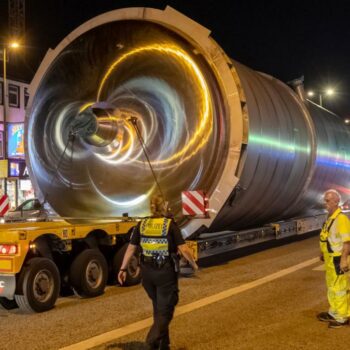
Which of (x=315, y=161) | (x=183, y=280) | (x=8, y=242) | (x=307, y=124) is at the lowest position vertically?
(x=183, y=280)

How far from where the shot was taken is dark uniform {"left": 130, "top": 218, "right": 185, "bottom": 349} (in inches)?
189

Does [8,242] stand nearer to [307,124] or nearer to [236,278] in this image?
[236,278]

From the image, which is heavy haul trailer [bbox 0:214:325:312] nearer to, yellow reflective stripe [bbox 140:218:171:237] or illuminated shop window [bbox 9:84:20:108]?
yellow reflective stripe [bbox 140:218:171:237]

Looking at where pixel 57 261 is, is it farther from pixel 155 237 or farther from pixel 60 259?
pixel 155 237

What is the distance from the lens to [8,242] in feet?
22.2

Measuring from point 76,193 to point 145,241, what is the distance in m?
6.92

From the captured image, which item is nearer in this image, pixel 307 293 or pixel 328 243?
pixel 328 243

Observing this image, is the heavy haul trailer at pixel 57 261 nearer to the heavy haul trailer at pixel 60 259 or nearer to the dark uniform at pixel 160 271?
the heavy haul trailer at pixel 60 259

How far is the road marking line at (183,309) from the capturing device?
5.50m

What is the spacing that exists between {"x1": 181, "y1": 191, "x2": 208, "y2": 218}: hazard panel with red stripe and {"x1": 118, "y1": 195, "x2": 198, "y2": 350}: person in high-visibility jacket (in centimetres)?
394

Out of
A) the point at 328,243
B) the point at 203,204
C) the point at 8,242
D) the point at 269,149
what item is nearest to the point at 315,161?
the point at 269,149

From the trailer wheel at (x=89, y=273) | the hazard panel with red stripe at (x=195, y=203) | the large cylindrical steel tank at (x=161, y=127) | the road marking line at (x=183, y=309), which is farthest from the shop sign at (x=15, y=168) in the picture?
the trailer wheel at (x=89, y=273)

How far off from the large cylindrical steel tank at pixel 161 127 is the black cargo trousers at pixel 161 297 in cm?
420

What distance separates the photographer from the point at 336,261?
6.02 metres
